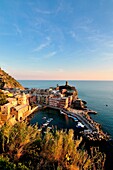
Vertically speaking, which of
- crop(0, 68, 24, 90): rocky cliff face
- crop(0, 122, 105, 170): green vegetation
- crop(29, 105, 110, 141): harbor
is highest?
crop(0, 68, 24, 90): rocky cliff face

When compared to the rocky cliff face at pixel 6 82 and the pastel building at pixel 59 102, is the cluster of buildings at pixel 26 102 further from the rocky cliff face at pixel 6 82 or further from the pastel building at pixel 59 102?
the rocky cliff face at pixel 6 82

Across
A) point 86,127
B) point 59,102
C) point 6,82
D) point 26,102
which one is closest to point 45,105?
point 59,102

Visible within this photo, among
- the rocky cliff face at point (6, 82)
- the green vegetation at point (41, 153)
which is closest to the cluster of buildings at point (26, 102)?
the rocky cliff face at point (6, 82)

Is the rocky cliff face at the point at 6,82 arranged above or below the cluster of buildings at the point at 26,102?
above

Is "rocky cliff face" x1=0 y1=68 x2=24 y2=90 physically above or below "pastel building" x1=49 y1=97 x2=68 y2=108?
above

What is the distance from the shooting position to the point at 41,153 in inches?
489

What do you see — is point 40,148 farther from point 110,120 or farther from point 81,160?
point 110,120

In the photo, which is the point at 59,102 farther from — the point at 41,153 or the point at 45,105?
the point at 41,153

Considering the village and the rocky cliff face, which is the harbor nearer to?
the village

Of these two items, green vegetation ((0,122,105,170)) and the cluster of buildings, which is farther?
the cluster of buildings

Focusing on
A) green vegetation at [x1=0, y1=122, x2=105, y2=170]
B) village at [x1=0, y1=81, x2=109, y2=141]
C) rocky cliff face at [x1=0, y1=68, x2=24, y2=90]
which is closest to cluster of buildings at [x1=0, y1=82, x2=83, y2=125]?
village at [x1=0, y1=81, x2=109, y2=141]

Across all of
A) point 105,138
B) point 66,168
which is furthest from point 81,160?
point 105,138

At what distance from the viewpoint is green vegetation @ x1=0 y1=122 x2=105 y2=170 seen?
1080 cm

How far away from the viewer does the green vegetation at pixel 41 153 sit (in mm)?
10797
